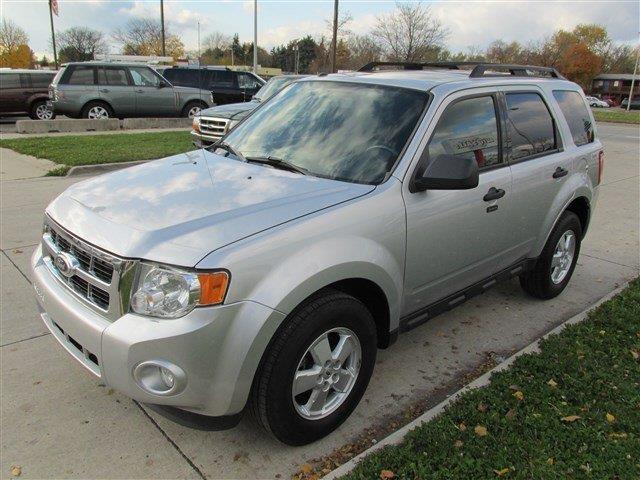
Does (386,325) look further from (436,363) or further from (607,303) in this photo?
(607,303)

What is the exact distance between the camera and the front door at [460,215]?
3.12 m

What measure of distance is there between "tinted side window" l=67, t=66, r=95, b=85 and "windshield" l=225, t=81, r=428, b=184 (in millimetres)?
13086

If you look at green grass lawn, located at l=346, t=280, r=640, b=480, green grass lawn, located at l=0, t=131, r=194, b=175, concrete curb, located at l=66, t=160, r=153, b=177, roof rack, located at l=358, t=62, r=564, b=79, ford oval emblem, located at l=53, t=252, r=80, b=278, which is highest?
roof rack, located at l=358, t=62, r=564, b=79

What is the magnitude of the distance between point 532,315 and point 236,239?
10.3 feet

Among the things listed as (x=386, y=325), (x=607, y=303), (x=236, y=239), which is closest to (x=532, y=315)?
(x=607, y=303)

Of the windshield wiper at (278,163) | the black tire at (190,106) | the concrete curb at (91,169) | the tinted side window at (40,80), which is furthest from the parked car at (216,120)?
the tinted side window at (40,80)

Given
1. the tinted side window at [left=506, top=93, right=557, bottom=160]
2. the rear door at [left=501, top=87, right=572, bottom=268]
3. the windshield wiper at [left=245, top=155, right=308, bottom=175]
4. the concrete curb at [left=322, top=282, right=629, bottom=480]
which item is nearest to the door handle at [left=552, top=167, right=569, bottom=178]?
the rear door at [left=501, top=87, right=572, bottom=268]

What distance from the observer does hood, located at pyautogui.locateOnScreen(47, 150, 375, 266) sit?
2.32m

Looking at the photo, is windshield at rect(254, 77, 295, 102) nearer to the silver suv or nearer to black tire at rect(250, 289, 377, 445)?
the silver suv

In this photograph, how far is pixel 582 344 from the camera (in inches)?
148

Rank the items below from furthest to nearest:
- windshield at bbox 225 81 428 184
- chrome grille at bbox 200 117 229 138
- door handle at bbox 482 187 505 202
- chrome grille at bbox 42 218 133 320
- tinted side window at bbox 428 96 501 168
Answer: chrome grille at bbox 200 117 229 138
door handle at bbox 482 187 505 202
tinted side window at bbox 428 96 501 168
windshield at bbox 225 81 428 184
chrome grille at bbox 42 218 133 320

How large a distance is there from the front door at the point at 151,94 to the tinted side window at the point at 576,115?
1379cm

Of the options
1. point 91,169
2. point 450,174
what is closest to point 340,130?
point 450,174

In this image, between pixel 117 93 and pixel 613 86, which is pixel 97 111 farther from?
pixel 613 86
